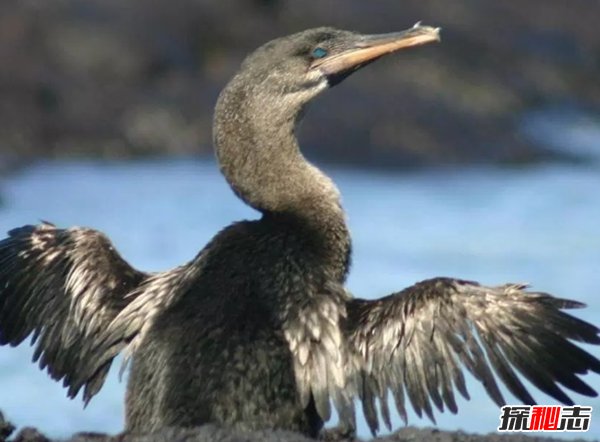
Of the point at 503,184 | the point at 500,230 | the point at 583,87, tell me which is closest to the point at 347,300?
the point at 500,230

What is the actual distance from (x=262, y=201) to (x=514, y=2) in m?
19.7

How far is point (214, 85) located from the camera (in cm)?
2406

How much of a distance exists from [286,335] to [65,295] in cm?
140

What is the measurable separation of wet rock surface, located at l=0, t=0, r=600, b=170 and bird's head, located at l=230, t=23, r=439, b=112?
1299 centimetres

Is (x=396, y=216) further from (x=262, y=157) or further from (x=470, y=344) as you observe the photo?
(x=470, y=344)

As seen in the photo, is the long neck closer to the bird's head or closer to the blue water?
the bird's head

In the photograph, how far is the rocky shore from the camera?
24.6 ft

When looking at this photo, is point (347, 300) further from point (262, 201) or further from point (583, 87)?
point (583, 87)

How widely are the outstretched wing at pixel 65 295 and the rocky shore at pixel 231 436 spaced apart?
69cm

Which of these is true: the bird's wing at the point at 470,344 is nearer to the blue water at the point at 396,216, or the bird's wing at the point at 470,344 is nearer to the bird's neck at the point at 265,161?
the bird's neck at the point at 265,161

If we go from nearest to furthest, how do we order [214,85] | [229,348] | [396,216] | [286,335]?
[229,348], [286,335], [396,216], [214,85]

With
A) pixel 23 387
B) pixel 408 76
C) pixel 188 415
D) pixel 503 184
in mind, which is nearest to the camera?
pixel 188 415

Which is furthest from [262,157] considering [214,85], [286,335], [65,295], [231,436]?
[214,85]

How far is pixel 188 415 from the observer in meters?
8.05
